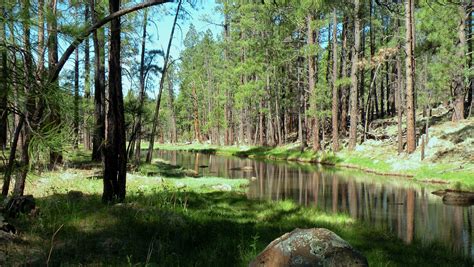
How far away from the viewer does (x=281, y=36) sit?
40062 millimetres

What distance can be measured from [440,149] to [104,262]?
2246 centimetres

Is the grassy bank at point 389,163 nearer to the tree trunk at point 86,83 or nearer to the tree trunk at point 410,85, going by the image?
the tree trunk at point 410,85

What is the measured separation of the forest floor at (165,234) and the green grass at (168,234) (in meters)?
0.01

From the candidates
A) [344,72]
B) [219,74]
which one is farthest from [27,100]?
[219,74]

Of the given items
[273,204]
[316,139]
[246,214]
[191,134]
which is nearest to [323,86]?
[316,139]

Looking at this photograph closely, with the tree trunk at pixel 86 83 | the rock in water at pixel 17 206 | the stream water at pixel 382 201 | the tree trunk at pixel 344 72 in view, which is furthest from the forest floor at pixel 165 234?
the tree trunk at pixel 344 72

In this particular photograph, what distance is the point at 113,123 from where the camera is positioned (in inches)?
410

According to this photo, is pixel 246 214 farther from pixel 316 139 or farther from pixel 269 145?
pixel 269 145

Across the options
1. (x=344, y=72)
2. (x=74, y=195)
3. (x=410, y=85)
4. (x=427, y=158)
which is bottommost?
(x=74, y=195)

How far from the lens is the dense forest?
23.8 ft

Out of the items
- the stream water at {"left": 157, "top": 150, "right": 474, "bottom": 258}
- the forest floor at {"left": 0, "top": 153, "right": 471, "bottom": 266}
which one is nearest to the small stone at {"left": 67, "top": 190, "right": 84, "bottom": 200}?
the forest floor at {"left": 0, "top": 153, "right": 471, "bottom": 266}

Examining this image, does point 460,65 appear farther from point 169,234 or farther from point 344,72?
point 169,234

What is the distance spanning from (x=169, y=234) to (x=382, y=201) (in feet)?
37.2

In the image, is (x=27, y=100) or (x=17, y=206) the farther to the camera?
(x=17, y=206)
